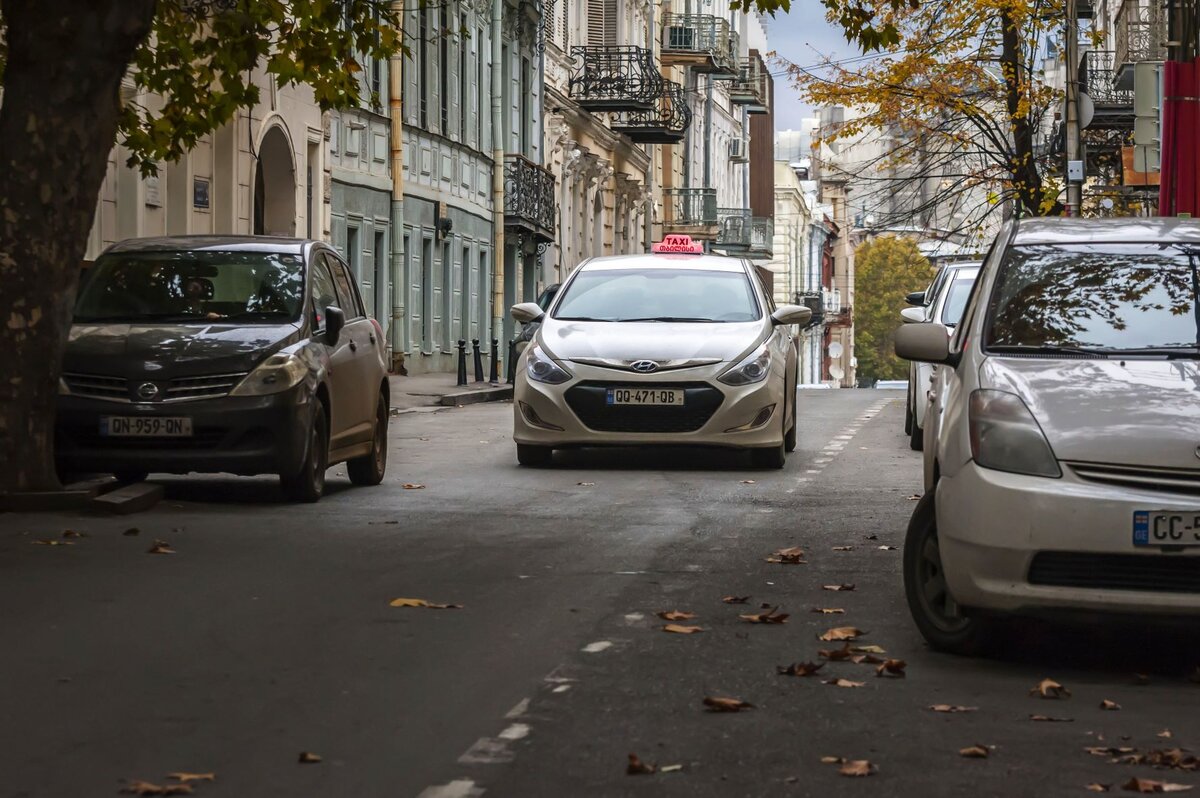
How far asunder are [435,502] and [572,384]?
2.66 meters

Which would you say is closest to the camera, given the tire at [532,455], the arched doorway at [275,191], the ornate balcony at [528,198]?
the tire at [532,455]

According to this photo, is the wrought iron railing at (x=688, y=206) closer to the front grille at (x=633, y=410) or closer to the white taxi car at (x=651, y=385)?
the white taxi car at (x=651, y=385)

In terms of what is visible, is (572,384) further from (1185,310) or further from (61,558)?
(1185,310)

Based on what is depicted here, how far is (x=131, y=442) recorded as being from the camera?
13195mm

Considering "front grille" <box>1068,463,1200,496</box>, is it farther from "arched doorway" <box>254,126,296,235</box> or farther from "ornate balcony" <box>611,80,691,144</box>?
"ornate balcony" <box>611,80,691,144</box>

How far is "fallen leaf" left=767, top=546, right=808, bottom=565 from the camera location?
35.3 feet

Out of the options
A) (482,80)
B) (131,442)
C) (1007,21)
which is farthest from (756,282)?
(482,80)

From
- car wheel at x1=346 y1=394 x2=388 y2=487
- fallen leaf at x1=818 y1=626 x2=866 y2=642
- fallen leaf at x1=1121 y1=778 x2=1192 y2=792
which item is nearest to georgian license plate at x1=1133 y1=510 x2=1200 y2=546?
fallen leaf at x1=818 y1=626 x2=866 y2=642

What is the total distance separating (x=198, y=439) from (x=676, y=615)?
517cm

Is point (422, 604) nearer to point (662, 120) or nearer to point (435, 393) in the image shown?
point (435, 393)

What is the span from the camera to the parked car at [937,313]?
778 inches

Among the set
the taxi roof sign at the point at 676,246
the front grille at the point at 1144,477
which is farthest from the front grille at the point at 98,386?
the taxi roof sign at the point at 676,246

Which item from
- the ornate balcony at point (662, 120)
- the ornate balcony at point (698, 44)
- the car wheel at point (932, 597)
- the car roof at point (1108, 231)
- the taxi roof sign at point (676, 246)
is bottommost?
the car wheel at point (932, 597)

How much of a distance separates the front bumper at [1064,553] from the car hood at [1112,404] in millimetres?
126
